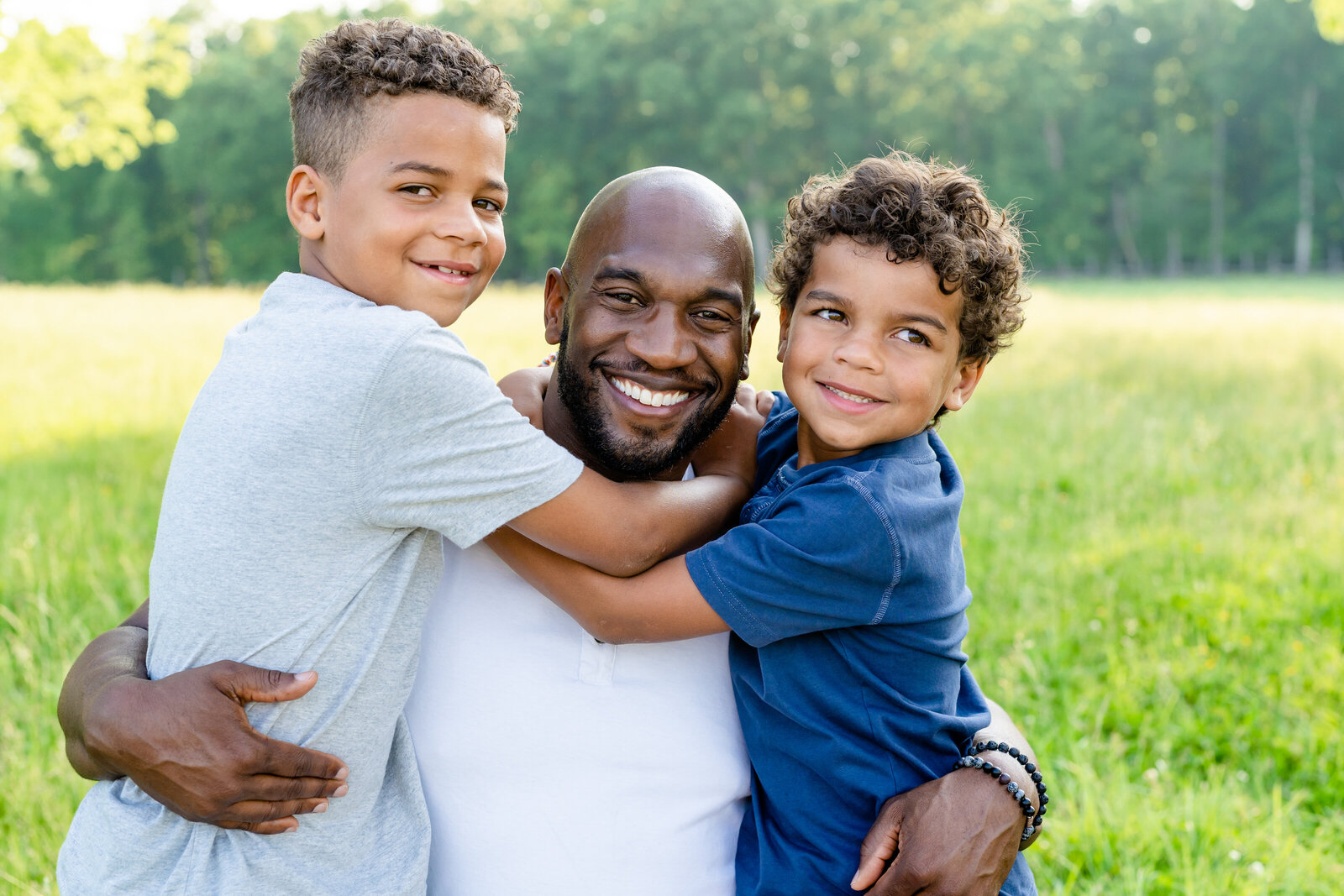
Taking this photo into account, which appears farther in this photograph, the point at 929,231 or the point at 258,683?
the point at 929,231

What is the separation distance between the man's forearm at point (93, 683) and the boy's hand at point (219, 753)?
0.09m

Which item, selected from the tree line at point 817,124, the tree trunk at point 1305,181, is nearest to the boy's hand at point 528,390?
the tree line at point 817,124

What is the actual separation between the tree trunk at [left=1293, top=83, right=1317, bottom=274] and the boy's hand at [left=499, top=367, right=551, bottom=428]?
58289 mm

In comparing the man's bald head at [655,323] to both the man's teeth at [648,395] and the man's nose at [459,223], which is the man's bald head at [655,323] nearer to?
the man's teeth at [648,395]

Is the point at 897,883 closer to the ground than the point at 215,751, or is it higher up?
closer to the ground

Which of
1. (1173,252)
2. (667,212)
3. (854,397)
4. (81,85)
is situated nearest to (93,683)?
(667,212)

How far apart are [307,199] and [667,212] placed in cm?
76

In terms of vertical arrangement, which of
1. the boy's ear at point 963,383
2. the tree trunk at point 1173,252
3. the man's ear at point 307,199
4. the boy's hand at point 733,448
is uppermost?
the man's ear at point 307,199

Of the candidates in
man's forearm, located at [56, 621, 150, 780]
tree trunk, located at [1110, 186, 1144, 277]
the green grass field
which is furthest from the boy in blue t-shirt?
tree trunk, located at [1110, 186, 1144, 277]

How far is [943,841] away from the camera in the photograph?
1.89 meters

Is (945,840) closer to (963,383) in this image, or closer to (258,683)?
(963,383)

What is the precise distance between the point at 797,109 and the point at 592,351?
5389cm

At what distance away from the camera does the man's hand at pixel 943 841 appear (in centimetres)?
187

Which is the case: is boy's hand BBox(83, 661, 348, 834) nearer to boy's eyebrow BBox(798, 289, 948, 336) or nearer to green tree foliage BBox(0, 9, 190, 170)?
boy's eyebrow BBox(798, 289, 948, 336)
